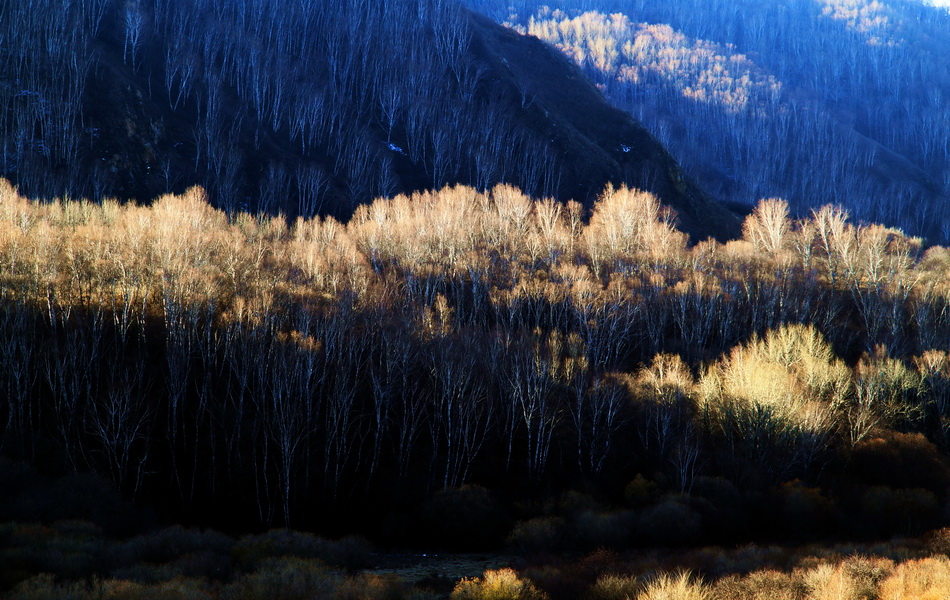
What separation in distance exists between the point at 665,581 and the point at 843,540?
1830 centimetres

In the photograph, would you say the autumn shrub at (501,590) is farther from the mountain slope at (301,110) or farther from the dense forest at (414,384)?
the mountain slope at (301,110)

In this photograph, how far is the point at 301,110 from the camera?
9106cm

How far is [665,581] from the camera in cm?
1920

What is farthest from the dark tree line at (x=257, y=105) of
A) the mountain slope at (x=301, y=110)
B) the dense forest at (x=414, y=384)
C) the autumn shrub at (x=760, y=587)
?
the autumn shrub at (x=760, y=587)

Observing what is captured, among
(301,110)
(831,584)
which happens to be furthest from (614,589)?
(301,110)

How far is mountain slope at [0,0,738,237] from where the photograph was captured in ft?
230

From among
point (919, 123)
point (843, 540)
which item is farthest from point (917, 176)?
point (843, 540)

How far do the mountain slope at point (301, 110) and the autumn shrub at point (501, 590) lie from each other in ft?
207

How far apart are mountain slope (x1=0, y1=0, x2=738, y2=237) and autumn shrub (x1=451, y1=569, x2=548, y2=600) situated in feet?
207

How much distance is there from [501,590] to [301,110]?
85.8m

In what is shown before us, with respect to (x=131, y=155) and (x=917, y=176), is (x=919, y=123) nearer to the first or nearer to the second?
(x=917, y=176)

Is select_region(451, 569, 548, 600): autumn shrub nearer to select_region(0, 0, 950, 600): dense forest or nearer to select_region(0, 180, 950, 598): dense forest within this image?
select_region(0, 0, 950, 600): dense forest

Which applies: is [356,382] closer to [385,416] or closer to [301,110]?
[385,416]

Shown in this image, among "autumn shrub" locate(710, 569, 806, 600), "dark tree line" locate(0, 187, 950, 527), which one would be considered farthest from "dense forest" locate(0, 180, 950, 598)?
"autumn shrub" locate(710, 569, 806, 600)
